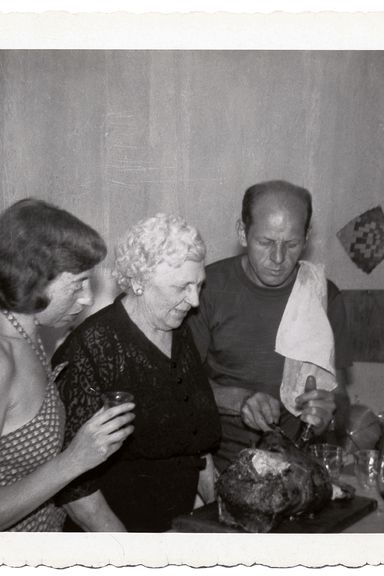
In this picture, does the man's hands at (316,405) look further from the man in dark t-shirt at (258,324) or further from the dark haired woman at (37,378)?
the dark haired woman at (37,378)

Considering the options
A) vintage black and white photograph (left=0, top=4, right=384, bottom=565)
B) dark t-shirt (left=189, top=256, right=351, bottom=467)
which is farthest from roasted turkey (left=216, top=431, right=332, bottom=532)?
dark t-shirt (left=189, top=256, right=351, bottom=467)

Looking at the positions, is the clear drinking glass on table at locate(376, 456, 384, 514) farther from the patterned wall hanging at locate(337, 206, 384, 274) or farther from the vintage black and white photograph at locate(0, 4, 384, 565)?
the patterned wall hanging at locate(337, 206, 384, 274)

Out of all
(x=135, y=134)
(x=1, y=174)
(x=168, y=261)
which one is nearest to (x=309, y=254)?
(x=168, y=261)

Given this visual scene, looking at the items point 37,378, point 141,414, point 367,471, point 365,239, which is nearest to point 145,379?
point 141,414

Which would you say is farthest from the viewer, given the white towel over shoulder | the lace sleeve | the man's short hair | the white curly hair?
the white towel over shoulder

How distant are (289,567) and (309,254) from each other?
905 mm

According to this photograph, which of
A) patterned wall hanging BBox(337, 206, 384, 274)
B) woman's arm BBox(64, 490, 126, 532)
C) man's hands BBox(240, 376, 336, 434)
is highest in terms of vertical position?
patterned wall hanging BBox(337, 206, 384, 274)

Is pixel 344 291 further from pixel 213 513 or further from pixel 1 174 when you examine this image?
pixel 1 174

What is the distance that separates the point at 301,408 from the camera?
2.11m

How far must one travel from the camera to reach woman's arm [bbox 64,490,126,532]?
1.78 m

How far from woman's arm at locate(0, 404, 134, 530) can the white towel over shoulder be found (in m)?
0.65

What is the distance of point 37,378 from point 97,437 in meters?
0.21

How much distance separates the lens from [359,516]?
65.4 inches

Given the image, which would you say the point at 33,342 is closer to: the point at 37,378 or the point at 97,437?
the point at 37,378
